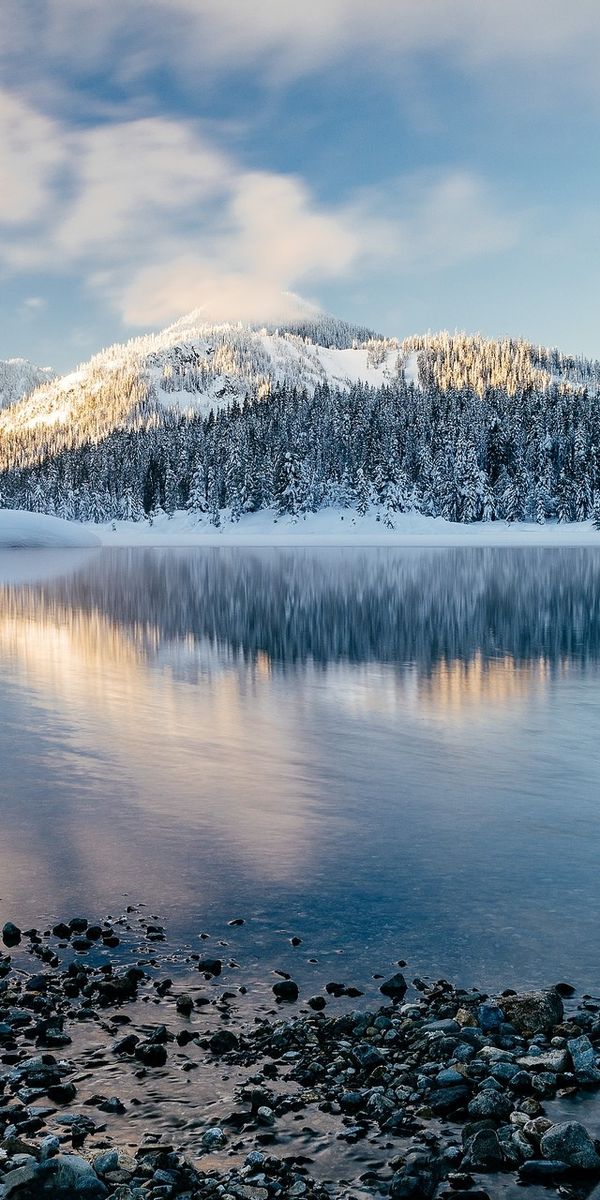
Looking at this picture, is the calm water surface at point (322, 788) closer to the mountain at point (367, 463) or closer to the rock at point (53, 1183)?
the rock at point (53, 1183)

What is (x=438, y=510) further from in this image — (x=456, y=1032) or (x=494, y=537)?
(x=456, y=1032)

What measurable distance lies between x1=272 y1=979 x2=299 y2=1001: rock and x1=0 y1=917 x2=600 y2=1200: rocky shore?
0.01 metres

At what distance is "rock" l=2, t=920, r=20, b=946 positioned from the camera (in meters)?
6.90

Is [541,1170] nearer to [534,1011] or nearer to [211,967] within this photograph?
[534,1011]

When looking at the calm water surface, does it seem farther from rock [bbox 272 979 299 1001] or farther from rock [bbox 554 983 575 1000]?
rock [bbox 272 979 299 1001]

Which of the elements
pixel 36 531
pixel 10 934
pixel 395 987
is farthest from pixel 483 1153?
pixel 36 531

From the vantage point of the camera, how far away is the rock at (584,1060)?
5320mm

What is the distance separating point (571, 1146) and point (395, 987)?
5.88ft

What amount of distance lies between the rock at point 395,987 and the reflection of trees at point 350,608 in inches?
531

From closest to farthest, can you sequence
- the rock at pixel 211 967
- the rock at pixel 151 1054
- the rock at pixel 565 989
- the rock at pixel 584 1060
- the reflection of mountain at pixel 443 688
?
the rock at pixel 584 1060 → the rock at pixel 151 1054 → the rock at pixel 565 989 → the rock at pixel 211 967 → the reflection of mountain at pixel 443 688

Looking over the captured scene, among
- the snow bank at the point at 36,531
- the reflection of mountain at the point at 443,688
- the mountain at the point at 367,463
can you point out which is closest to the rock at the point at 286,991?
the reflection of mountain at the point at 443,688

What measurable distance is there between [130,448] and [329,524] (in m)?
60.5

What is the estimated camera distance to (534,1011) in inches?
230

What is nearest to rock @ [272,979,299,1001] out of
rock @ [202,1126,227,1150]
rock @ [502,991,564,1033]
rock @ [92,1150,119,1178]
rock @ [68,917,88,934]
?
rock @ [502,991,564,1033]
